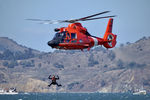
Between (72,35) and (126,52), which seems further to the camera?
(126,52)

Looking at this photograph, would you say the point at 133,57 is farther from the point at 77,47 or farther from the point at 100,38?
the point at 77,47

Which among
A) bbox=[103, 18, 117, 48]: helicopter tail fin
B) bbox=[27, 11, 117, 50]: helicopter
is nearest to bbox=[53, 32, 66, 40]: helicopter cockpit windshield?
bbox=[27, 11, 117, 50]: helicopter

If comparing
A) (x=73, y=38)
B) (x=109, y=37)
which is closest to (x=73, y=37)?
(x=73, y=38)

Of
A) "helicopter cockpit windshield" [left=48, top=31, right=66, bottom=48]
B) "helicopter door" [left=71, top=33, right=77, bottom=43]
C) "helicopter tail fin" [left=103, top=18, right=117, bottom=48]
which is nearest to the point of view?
"helicopter cockpit windshield" [left=48, top=31, right=66, bottom=48]

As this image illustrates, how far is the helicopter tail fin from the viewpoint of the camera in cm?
8762

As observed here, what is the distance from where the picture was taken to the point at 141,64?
12612 centimetres

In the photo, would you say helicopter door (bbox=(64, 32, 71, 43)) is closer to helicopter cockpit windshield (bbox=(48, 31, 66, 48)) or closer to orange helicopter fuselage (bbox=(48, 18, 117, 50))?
orange helicopter fuselage (bbox=(48, 18, 117, 50))

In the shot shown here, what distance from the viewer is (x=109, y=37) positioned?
3489 inches

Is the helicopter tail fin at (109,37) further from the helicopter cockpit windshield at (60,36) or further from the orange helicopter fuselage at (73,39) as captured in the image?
the helicopter cockpit windshield at (60,36)

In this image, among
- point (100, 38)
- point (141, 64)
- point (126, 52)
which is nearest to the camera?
point (100, 38)

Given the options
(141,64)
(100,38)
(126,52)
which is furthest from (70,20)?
(141,64)

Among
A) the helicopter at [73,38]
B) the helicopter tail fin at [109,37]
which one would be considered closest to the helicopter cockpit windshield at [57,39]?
the helicopter at [73,38]

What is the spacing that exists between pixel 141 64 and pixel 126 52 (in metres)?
19.7

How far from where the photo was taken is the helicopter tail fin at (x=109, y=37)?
287 ft
